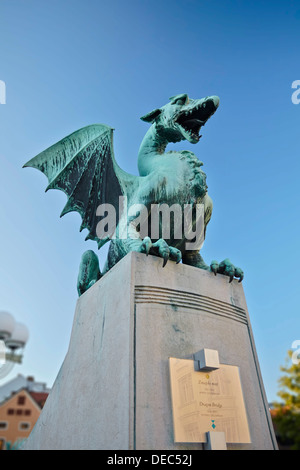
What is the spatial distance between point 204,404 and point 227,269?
1.39 m

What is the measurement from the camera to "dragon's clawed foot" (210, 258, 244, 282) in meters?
3.38

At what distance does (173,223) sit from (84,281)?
4.18ft

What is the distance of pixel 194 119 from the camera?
4031 millimetres

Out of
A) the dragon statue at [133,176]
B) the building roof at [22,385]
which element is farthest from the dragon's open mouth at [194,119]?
the building roof at [22,385]

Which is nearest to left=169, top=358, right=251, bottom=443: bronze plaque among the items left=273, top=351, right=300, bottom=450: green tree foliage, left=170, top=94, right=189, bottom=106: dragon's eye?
left=170, top=94, right=189, bottom=106: dragon's eye

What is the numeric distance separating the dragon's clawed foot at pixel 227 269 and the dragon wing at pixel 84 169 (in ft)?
5.00

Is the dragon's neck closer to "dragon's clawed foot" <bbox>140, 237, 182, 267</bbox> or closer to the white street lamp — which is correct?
"dragon's clawed foot" <bbox>140, 237, 182, 267</bbox>

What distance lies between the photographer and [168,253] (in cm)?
295

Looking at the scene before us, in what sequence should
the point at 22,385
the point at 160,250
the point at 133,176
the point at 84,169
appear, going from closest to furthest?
the point at 160,250, the point at 133,176, the point at 84,169, the point at 22,385

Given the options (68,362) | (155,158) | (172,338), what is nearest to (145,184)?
(155,158)

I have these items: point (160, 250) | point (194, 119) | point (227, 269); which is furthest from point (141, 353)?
point (194, 119)

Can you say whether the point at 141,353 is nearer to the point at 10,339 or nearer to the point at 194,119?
the point at 194,119

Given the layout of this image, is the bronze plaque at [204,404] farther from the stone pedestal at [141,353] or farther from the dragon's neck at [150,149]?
the dragon's neck at [150,149]

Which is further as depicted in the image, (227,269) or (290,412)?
(290,412)
